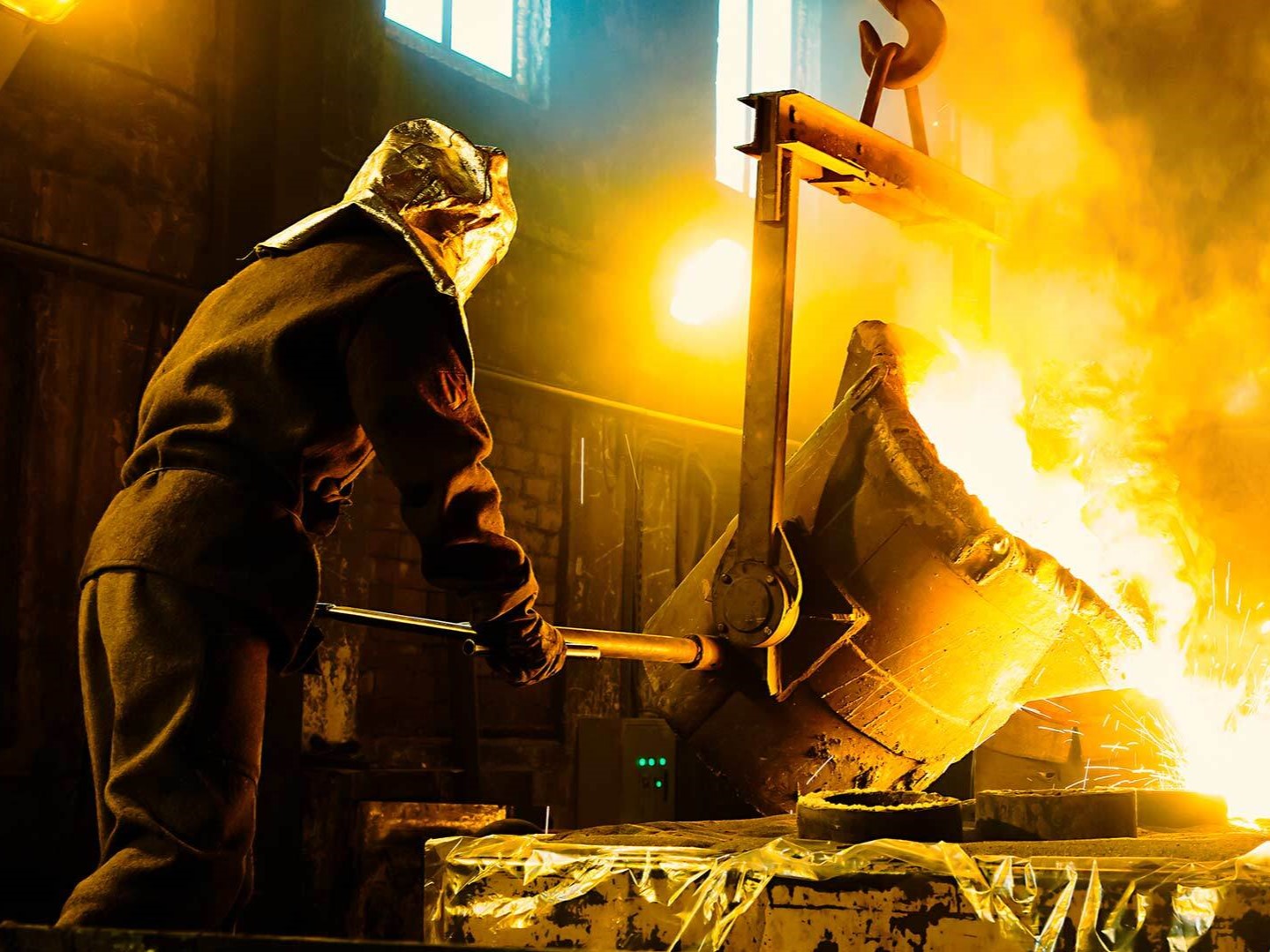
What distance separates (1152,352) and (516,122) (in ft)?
11.0

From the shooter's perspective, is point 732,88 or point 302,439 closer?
point 302,439

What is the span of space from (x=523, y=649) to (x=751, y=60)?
7090mm

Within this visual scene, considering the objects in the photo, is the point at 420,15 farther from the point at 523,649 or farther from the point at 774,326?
the point at 523,649

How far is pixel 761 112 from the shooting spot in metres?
3.15

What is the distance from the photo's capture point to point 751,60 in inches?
348

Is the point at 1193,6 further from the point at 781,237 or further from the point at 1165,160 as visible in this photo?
the point at 781,237

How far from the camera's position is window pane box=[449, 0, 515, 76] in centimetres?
679

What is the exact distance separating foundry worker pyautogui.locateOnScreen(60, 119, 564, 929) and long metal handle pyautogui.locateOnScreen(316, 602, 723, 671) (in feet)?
0.76

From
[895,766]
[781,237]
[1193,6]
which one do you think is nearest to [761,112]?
[781,237]

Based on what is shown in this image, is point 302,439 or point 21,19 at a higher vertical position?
point 21,19

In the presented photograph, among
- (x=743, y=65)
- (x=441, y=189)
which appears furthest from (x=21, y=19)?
(x=743, y=65)

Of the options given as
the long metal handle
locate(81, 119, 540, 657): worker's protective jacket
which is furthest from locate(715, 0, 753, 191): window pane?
locate(81, 119, 540, 657): worker's protective jacket

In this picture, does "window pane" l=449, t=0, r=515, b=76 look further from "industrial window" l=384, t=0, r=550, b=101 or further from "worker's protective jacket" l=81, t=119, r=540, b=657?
"worker's protective jacket" l=81, t=119, r=540, b=657

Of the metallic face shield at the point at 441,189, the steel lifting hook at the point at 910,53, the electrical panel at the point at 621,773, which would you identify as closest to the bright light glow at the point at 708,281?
the electrical panel at the point at 621,773
